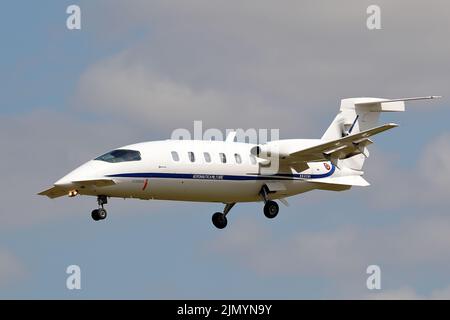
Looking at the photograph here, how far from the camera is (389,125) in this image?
2109 inches

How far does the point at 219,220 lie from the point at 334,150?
19.6ft

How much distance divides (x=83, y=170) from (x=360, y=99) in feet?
48.2

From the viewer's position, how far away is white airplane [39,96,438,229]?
174 feet

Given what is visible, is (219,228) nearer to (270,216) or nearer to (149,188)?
(270,216)

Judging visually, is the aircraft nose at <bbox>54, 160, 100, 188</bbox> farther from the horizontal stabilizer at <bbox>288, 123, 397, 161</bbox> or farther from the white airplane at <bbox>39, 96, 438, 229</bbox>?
the horizontal stabilizer at <bbox>288, 123, 397, 161</bbox>

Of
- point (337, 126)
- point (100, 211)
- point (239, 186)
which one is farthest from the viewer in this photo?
point (337, 126)

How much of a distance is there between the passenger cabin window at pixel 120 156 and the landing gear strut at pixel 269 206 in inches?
257

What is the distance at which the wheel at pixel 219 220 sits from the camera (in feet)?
196

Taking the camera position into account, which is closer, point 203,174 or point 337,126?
point 203,174

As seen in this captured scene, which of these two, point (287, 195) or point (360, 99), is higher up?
point (360, 99)

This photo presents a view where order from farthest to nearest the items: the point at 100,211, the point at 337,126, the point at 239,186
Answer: the point at 337,126 → the point at 239,186 → the point at 100,211

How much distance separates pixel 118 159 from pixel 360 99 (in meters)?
13.2

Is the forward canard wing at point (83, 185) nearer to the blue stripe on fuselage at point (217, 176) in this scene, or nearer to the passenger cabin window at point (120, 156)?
the blue stripe on fuselage at point (217, 176)

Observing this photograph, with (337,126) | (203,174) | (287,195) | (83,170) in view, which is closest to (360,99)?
(337,126)
